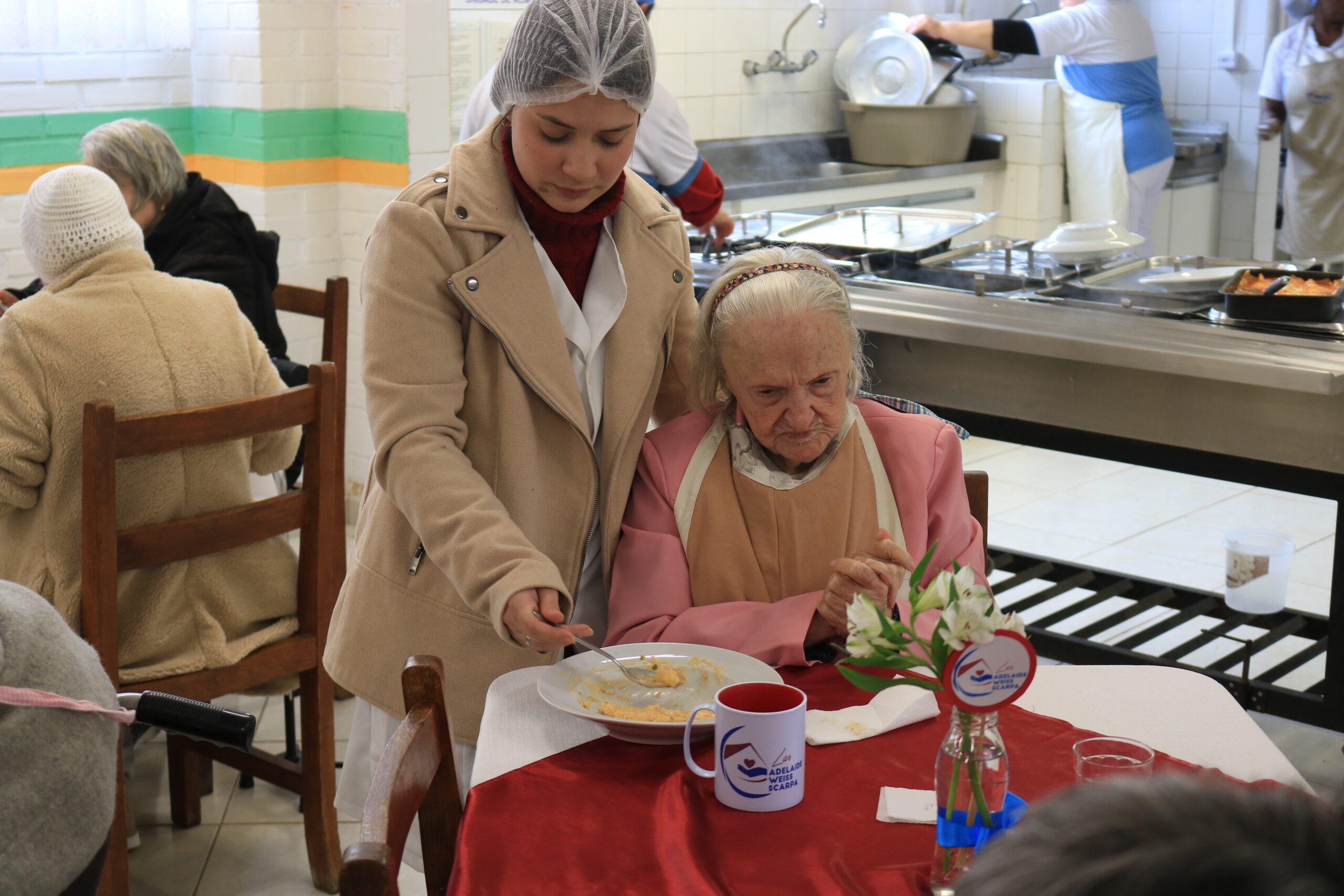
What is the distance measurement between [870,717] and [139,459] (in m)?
1.59

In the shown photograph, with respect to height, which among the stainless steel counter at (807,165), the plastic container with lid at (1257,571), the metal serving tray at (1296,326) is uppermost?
the stainless steel counter at (807,165)

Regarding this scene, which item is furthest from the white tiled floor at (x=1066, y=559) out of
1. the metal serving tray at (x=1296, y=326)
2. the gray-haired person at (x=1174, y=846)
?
the gray-haired person at (x=1174, y=846)

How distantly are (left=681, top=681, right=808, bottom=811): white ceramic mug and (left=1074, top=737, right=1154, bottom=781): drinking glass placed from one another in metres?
0.25

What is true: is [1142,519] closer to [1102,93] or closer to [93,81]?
[1102,93]

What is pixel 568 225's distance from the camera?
167 cm

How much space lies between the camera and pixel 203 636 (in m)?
2.46

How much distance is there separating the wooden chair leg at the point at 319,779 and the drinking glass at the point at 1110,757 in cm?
172

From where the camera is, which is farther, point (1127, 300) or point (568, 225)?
point (1127, 300)

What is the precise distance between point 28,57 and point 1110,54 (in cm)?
409

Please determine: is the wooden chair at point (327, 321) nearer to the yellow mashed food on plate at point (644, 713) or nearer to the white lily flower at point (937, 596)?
the yellow mashed food on plate at point (644, 713)

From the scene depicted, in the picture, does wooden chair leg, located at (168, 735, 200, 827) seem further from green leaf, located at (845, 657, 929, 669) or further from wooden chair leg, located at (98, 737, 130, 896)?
green leaf, located at (845, 657, 929, 669)

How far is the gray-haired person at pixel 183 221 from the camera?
10.8 feet

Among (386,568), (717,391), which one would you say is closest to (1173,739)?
(717,391)

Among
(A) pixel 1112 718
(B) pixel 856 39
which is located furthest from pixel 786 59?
(A) pixel 1112 718
